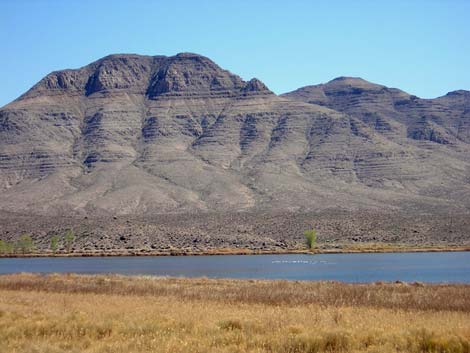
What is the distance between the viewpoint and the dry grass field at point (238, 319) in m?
20.0

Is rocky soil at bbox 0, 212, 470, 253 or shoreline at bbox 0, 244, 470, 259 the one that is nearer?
shoreline at bbox 0, 244, 470, 259

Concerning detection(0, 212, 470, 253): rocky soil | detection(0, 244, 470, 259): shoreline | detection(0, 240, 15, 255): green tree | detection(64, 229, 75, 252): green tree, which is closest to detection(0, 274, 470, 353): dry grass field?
detection(0, 244, 470, 259): shoreline

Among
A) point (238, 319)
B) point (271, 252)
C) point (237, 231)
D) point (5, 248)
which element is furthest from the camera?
point (237, 231)

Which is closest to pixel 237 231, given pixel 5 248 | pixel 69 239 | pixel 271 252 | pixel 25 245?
pixel 271 252

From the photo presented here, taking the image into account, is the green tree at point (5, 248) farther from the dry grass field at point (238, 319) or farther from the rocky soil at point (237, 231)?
the dry grass field at point (238, 319)

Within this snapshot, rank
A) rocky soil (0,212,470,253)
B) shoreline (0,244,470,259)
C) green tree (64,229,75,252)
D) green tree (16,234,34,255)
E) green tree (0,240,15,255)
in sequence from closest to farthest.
Answer: shoreline (0,244,470,259) → green tree (0,240,15,255) → green tree (16,234,34,255) → green tree (64,229,75,252) → rocky soil (0,212,470,253)

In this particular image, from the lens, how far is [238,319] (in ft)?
77.5

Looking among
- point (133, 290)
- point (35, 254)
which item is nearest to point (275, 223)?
point (35, 254)

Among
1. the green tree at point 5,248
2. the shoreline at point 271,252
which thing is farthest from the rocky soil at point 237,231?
the green tree at point 5,248

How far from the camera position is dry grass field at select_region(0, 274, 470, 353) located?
20.0m

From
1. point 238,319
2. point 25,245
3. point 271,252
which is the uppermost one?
point 238,319

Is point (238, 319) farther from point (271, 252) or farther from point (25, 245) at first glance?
point (25, 245)

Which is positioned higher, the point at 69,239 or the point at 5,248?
the point at 69,239

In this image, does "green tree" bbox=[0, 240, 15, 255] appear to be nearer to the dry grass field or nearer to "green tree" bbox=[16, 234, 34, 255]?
"green tree" bbox=[16, 234, 34, 255]
